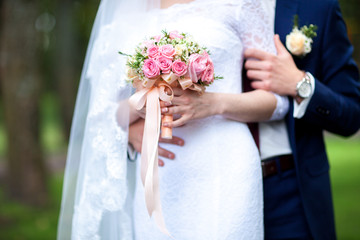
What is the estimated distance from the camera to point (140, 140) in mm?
Result: 2387

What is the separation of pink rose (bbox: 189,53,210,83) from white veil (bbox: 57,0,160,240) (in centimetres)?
52

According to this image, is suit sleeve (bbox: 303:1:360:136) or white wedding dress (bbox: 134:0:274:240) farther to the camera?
suit sleeve (bbox: 303:1:360:136)

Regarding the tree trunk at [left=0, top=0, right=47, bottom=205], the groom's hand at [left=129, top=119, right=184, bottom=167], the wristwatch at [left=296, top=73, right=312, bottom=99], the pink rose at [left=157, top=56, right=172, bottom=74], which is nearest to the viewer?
the pink rose at [left=157, top=56, right=172, bottom=74]

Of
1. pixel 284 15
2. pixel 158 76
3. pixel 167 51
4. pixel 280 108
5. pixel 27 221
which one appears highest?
pixel 284 15

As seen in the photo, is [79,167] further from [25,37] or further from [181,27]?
[25,37]

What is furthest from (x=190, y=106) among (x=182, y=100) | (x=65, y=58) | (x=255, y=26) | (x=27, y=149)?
(x=65, y=58)

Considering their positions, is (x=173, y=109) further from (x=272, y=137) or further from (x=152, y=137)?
(x=272, y=137)

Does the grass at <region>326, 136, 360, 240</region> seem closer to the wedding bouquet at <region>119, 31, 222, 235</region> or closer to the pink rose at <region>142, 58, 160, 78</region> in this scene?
the wedding bouquet at <region>119, 31, 222, 235</region>

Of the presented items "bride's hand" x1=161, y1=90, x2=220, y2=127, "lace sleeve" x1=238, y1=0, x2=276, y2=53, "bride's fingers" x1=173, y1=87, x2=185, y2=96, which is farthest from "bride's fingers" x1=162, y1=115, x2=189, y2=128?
"lace sleeve" x1=238, y1=0, x2=276, y2=53

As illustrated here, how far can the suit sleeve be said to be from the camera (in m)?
2.46

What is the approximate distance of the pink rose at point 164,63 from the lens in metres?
1.87

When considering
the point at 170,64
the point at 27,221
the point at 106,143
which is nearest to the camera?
the point at 170,64

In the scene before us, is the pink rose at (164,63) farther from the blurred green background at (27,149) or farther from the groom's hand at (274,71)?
the blurred green background at (27,149)

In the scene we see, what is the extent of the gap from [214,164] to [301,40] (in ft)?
2.95
